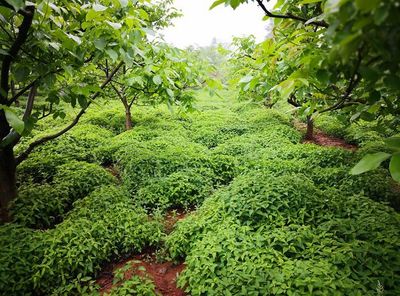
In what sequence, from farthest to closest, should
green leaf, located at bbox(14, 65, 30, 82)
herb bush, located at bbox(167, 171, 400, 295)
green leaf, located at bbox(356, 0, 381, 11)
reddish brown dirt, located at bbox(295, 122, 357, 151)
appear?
reddish brown dirt, located at bbox(295, 122, 357, 151) → herb bush, located at bbox(167, 171, 400, 295) → green leaf, located at bbox(14, 65, 30, 82) → green leaf, located at bbox(356, 0, 381, 11)

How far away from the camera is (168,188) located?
245 inches

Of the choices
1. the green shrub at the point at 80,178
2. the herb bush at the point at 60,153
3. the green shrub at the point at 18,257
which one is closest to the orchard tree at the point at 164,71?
the green shrub at the point at 80,178

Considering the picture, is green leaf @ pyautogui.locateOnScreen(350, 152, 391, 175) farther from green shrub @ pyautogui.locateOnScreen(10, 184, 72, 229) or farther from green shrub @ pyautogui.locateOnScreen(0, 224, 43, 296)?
green shrub @ pyautogui.locateOnScreen(10, 184, 72, 229)

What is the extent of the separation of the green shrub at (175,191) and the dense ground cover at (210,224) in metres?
0.03

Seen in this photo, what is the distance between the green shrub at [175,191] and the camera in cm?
586

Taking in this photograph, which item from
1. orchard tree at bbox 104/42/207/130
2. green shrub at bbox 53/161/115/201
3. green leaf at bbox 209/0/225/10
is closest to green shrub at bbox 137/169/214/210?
green shrub at bbox 53/161/115/201

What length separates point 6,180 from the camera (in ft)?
15.6

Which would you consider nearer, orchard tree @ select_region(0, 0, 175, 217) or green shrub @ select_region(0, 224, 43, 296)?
orchard tree @ select_region(0, 0, 175, 217)

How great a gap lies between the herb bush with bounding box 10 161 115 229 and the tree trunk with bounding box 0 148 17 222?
133 millimetres

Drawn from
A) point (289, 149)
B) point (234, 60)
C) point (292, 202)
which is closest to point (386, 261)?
point (292, 202)

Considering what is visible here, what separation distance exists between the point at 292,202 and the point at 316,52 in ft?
11.5

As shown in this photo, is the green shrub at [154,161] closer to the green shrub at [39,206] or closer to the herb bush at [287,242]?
the green shrub at [39,206]

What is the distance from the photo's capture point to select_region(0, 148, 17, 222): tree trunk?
4.56m

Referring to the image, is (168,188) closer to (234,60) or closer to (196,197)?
(196,197)
